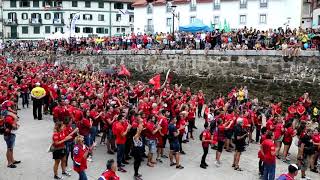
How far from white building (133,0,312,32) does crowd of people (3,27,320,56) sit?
7719 millimetres

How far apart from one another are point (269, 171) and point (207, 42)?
667 inches

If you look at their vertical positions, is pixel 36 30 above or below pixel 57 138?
above

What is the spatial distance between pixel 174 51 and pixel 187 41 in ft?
3.83

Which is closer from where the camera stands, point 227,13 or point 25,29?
point 227,13

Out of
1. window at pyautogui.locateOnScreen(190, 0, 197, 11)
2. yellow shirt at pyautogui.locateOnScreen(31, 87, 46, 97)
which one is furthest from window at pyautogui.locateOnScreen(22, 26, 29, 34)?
yellow shirt at pyautogui.locateOnScreen(31, 87, 46, 97)

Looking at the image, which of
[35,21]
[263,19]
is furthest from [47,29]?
[263,19]

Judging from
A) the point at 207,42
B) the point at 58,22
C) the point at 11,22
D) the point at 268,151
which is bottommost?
the point at 268,151

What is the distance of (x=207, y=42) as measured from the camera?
26.2 m

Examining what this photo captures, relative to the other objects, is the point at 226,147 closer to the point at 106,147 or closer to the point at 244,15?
the point at 106,147

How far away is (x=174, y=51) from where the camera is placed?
28078 millimetres

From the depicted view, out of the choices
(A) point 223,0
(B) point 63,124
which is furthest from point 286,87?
(A) point 223,0

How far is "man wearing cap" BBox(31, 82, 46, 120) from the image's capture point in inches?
659

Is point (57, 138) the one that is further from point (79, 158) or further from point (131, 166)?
point (131, 166)

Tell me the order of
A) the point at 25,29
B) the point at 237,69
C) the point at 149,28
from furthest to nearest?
the point at 25,29, the point at 149,28, the point at 237,69
